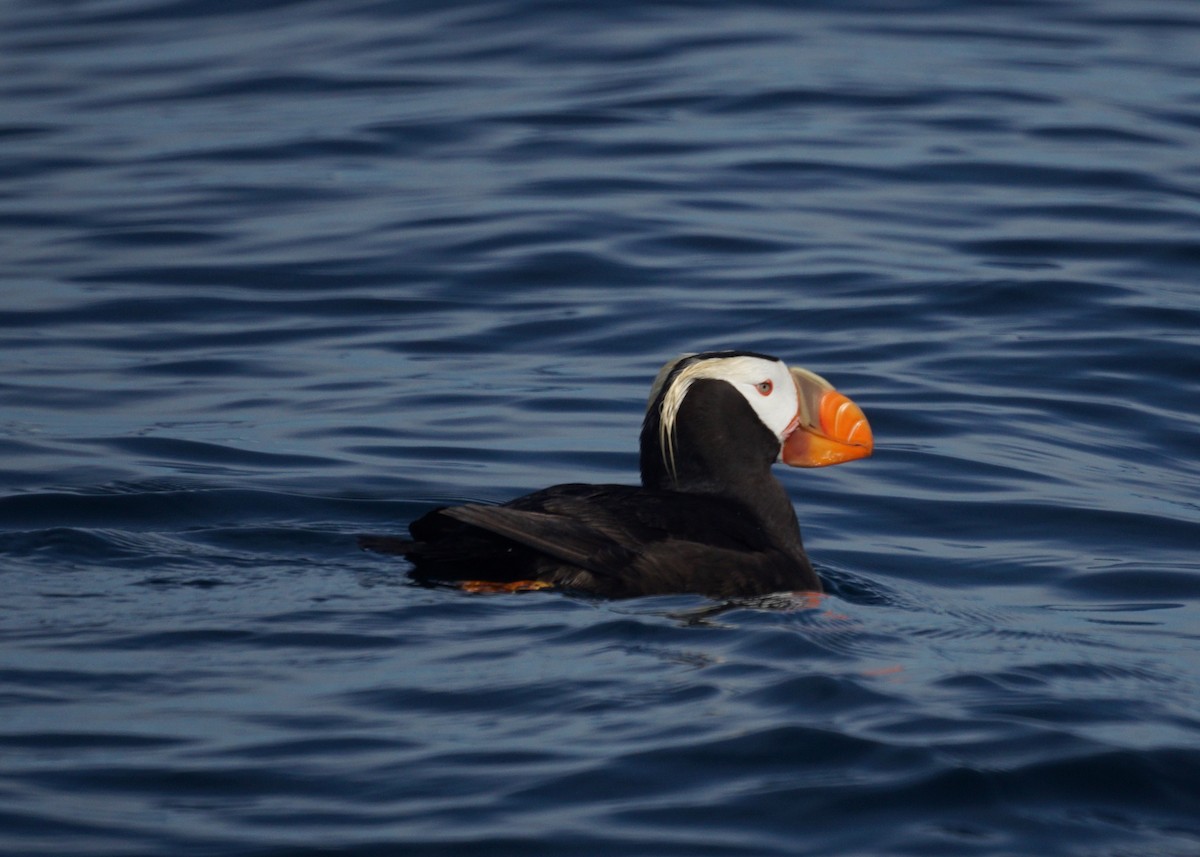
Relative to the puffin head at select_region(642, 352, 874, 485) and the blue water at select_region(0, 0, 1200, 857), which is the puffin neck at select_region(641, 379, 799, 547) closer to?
the puffin head at select_region(642, 352, 874, 485)

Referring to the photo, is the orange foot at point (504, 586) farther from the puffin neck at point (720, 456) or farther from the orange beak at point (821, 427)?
the orange beak at point (821, 427)

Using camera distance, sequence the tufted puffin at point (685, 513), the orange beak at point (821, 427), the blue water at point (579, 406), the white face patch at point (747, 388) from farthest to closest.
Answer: the orange beak at point (821, 427) → the white face patch at point (747, 388) → the tufted puffin at point (685, 513) → the blue water at point (579, 406)

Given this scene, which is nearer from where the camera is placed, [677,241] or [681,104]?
[677,241]

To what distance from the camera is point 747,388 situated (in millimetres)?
5820

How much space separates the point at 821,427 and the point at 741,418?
11.6 inches

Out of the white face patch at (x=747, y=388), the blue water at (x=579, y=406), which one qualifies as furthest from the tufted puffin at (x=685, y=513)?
the blue water at (x=579, y=406)

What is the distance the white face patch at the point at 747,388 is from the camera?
18.8ft

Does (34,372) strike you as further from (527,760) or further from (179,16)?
(179,16)

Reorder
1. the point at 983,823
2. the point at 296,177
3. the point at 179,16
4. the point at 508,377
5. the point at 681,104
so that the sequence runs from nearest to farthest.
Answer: the point at 983,823 < the point at 508,377 < the point at 296,177 < the point at 681,104 < the point at 179,16

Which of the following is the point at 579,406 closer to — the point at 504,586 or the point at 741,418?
the point at 741,418

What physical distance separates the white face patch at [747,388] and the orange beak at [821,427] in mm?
40

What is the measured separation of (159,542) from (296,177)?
6.32 m

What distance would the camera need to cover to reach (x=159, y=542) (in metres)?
5.96

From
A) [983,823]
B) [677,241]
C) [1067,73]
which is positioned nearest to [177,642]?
[983,823]
